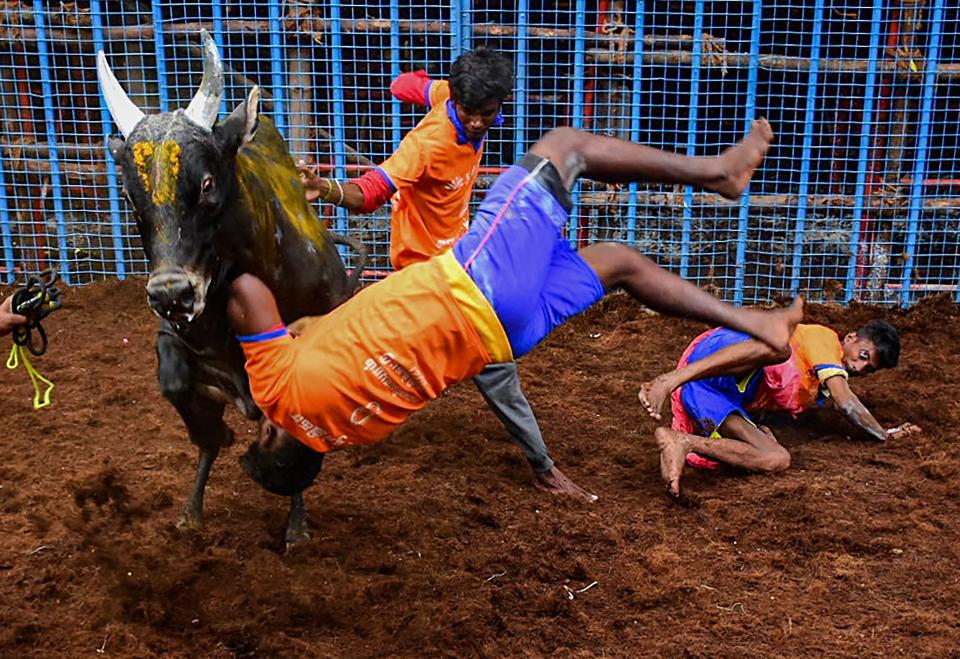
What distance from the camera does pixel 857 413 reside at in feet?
16.8

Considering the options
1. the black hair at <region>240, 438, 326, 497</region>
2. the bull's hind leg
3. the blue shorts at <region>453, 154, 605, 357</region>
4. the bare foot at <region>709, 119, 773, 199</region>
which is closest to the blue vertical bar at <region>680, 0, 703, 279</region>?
the bare foot at <region>709, 119, 773, 199</region>

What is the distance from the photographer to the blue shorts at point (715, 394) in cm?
492

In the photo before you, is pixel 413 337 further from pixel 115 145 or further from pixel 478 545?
pixel 478 545

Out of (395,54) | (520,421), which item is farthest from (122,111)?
(395,54)

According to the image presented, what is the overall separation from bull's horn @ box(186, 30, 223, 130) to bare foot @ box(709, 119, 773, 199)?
1.81 m

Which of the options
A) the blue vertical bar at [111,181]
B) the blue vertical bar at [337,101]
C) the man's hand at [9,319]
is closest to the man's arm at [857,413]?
the man's hand at [9,319]

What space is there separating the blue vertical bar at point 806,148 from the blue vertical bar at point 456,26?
270 centimetres

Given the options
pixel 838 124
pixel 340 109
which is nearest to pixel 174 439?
pixel 340 109

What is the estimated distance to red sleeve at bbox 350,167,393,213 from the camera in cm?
471

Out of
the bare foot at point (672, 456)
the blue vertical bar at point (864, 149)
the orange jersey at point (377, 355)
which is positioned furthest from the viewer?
the blue vertical bar at point (864, 149)

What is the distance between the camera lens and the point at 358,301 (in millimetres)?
3260

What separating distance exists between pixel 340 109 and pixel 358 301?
5.12m

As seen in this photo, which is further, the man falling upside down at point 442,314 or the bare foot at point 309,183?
the bare foot at point 309,183

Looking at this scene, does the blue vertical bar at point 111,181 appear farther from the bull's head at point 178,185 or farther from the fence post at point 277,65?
the bull's head at point 178,185
